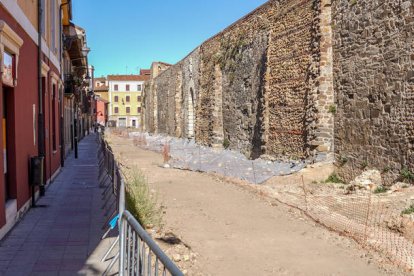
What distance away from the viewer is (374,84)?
39.0 ft

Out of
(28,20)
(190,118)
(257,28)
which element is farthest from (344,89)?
(190,118)

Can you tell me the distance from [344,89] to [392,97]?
2333 mm

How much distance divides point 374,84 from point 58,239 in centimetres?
883

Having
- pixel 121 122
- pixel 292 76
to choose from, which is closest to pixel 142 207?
pixel 292 76

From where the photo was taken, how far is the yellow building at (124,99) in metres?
89.7

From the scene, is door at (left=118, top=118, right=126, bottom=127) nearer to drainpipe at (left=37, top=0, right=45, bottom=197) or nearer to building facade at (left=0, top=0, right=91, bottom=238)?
building facade at (left=0, top=0, right=91, bottom=238)

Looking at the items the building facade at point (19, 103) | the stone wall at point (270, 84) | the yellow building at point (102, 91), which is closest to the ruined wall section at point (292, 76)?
the stone wall at point (270, 84)

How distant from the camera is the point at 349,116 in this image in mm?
13195

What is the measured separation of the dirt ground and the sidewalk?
1270mm

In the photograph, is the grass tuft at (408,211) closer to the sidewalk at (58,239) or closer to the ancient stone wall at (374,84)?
the ancient stone wall at (374,84)

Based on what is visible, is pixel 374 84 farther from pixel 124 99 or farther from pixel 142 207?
pixel 124 99

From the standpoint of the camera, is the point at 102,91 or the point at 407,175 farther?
the point at 102,91

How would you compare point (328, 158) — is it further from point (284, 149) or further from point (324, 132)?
point (284, 149)

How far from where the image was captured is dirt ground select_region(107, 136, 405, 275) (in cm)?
654
